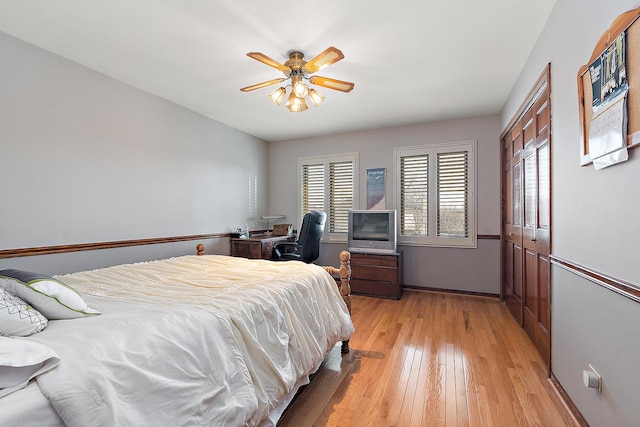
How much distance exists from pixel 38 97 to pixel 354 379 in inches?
131

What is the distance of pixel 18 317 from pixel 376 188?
4278mm

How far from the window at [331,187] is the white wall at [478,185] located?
12 cm

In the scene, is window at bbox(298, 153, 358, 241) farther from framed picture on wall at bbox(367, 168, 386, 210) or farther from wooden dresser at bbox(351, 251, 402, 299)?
wooden dresser at bbox(351, 251, 402, 299)

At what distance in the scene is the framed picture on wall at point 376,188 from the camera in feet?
15.6

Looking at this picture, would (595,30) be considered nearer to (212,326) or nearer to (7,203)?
(212,326)

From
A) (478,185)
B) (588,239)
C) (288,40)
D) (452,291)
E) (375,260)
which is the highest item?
(288,40)

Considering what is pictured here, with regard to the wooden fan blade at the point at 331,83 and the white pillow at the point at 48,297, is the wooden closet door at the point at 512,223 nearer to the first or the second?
the wooden fan blade at the point at 331,83

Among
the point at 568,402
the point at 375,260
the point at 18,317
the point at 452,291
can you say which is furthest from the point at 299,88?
the point at 452,291

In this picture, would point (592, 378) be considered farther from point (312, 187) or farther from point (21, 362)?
point (312, 187)

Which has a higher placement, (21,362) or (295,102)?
(295,102)

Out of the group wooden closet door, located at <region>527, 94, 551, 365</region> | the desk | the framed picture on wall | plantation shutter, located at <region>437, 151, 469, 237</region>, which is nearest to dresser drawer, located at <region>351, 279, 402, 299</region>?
plantation shutter, located at <region>437, 151, 469, 237</region>

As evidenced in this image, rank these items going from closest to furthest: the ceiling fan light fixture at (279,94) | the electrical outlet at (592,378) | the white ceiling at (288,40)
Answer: the electrical outlet at (592,378) → the white ceiling at (288,40) → the ceiling fan light fixture at (279,94)

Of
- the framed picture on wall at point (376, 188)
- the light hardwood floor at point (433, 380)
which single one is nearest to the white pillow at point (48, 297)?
the light hardwood floor at point (433, 380)

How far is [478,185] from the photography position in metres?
4.21
